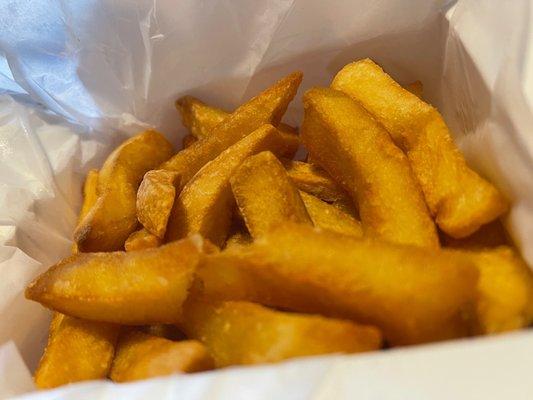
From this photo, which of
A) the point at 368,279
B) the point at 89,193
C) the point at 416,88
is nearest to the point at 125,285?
the point at 368,279

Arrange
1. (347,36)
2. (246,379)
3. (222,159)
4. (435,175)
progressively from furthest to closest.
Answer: (347,36) < (222,159) < (435,175) < (246,379)

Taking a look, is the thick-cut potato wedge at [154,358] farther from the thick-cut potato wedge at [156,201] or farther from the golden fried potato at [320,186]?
the golden fried potato at [320,186]

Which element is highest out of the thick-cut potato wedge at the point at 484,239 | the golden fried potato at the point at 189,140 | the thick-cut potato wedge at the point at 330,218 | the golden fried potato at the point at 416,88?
the golden fried potato at the point at 189,140

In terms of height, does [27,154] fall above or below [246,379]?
above

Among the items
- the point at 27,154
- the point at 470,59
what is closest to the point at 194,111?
the point at 27,154

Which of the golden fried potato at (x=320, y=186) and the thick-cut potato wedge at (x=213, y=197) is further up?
the thick-cut potato wedge at (x=213, y=197)

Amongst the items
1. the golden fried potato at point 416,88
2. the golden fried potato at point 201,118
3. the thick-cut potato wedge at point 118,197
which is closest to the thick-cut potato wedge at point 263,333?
the thick-cut potato wedge at point 118,197

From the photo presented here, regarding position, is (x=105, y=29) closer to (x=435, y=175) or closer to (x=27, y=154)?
(x=27, y=154)
